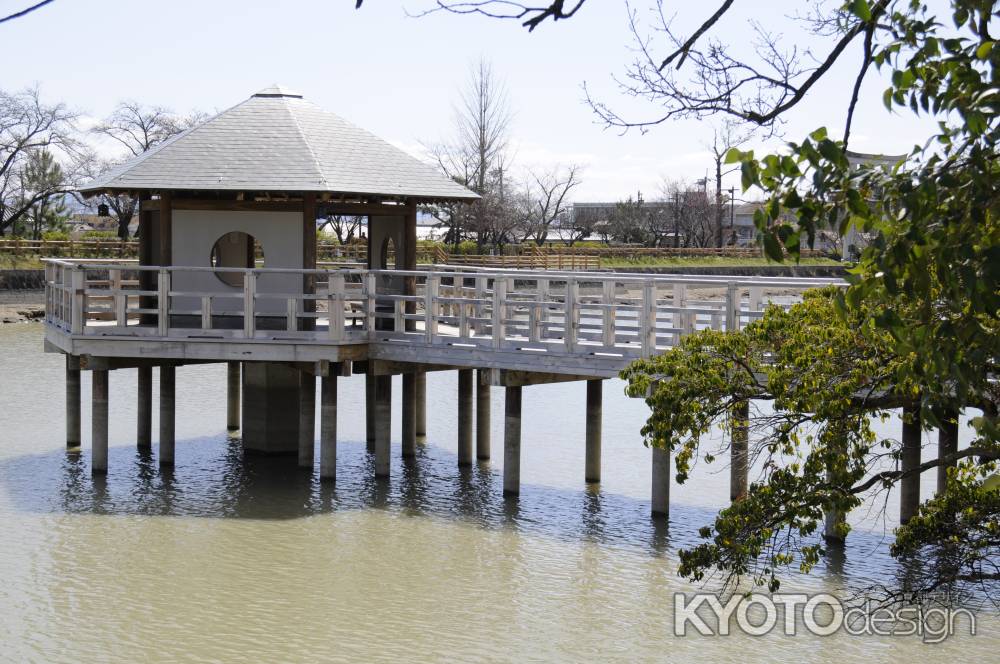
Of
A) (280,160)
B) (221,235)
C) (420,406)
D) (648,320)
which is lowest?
(420,406)

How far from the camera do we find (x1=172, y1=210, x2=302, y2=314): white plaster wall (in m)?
18.4

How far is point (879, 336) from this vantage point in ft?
26.7

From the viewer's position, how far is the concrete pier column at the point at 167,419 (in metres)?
19.3

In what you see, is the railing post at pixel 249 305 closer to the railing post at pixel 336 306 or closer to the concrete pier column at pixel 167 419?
the railing post at pixel 336 306

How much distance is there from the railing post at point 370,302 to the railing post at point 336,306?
1.27 feet

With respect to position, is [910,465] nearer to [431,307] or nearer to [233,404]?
[431,307]

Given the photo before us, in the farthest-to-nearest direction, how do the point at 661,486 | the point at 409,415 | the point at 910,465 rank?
1. the point at 409,415
2. the point at 661,486
3. the point at 910,465

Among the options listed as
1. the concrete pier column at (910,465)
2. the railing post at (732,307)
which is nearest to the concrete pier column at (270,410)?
the railing post at (732,307)

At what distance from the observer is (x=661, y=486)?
639 inches

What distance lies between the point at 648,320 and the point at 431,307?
3460 millimetres

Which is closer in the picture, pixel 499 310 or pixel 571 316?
pixel 571 316

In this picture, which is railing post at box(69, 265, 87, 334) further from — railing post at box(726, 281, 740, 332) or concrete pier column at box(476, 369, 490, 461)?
railing post at box(726, 281, 740, 332)

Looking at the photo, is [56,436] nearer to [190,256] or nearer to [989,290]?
[190,256]

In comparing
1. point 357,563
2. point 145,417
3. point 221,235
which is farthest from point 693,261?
point 357,563
